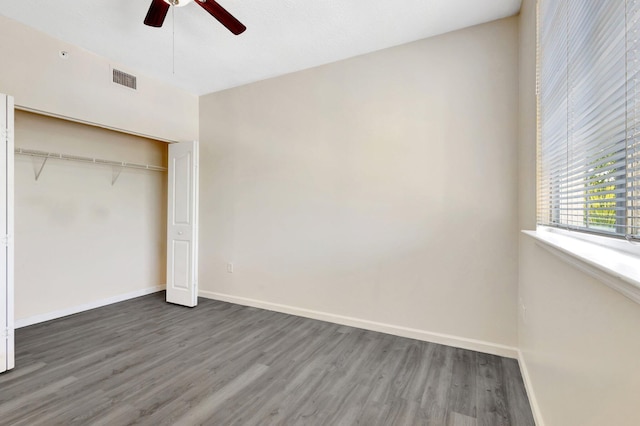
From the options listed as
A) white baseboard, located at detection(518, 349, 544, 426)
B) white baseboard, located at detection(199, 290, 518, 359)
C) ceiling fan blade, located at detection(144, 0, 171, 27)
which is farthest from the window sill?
ceiling fan blade, located at detection(144, 0, 171, 27)

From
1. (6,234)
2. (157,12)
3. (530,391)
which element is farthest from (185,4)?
(530,391)

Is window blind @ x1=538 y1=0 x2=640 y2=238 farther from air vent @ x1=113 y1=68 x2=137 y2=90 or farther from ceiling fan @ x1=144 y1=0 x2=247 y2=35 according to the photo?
air vent @ x1=113 y1=68 x2=137 y2=90

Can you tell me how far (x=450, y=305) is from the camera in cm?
273

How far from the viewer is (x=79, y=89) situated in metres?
2.98

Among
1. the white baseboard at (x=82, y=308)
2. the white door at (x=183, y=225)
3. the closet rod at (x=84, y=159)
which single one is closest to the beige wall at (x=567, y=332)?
the white door at (x=183, y=225)

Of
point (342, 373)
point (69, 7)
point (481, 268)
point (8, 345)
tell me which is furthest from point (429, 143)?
point (8, 345)

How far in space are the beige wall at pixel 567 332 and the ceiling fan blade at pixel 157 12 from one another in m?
2.43

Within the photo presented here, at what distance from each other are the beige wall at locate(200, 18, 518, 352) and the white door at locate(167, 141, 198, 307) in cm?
34

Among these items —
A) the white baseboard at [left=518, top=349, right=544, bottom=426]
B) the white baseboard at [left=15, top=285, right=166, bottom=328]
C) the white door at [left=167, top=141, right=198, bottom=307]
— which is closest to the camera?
the white baseboard at [left=518, top=349, right=544, bottom=426]

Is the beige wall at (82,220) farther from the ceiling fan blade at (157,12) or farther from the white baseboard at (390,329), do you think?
the ceiling fan blade at (157,12)

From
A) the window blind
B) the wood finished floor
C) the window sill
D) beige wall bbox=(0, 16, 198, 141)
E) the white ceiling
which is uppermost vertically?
the white ceiling

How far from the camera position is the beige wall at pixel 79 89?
2561 millimetres

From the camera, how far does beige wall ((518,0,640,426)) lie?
0.78 meters

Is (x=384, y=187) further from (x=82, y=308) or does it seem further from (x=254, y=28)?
(x=82, y=308)
